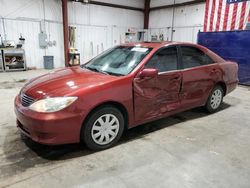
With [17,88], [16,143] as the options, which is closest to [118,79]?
[16,143]

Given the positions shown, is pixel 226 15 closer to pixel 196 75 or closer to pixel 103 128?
pixel 196 75

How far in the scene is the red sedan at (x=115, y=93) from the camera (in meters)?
2.09

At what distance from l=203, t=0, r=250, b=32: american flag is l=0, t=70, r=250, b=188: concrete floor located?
6094mm

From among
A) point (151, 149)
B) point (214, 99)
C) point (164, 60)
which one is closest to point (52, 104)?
point (151, 149)

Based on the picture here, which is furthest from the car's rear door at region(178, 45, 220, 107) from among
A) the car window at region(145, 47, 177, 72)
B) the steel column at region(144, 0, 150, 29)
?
the steel column at region(144, 0, 150, 29)

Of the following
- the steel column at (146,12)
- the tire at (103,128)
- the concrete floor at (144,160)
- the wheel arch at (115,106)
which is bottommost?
the concrete floor at (144,160)

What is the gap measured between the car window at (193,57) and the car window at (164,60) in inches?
7.5

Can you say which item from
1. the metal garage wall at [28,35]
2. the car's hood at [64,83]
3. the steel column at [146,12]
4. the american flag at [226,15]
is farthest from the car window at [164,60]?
the steel column at [146,12]

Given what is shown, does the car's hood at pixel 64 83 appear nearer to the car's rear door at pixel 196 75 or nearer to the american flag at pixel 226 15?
the car's rear door at pixel 196 75

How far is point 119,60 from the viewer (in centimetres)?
288

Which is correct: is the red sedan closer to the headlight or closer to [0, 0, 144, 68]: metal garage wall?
the headlight

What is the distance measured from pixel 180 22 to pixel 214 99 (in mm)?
7879

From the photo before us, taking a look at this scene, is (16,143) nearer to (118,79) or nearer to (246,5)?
(118,79)

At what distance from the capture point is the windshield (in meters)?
2.65
